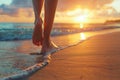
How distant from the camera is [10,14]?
3528 cm

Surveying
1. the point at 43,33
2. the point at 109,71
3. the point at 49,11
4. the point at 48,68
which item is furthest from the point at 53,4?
the point at 109,71

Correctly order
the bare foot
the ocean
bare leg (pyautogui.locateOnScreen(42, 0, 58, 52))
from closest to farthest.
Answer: the ocean → bare leg (pyautogui.locateOnScreen(42, 0, 58, 52)) → the bare foot

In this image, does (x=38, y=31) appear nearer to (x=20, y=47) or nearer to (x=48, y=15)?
(x=48, y=15)

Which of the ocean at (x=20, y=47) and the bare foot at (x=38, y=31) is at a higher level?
the bare foot at (x=38, y=31)

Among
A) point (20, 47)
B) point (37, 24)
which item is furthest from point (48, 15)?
point (20, 47)

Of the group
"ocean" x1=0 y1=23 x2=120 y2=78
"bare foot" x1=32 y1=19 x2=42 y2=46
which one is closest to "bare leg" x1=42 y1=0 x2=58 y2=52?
"bare foot" x1=32 y1=19 x2=42 y2=46

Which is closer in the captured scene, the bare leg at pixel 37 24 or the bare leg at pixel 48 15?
the bare leg at pixel 48 15

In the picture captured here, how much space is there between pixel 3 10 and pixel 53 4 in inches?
1221

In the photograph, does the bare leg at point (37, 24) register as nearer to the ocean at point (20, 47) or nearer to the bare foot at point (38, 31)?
the bare foot at point (38, 31)

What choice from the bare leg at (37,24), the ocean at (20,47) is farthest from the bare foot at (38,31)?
the ocean at (20,47)

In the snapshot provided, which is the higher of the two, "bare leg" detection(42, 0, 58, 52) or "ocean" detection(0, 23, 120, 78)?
"bare leg" detection(42, 0, 58, 52)

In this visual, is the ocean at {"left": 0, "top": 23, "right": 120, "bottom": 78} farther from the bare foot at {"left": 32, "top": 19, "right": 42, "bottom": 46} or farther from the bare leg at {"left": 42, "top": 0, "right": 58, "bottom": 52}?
the bare leg at {"left": 42, "top": 0, "right": 58, "bottom": 52}

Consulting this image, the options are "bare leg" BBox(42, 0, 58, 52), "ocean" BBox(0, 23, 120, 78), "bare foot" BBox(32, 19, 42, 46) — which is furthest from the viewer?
"bare foot" BBox(32, 19, 42, 46)

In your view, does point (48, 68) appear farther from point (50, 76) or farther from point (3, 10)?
point (3, 10)
